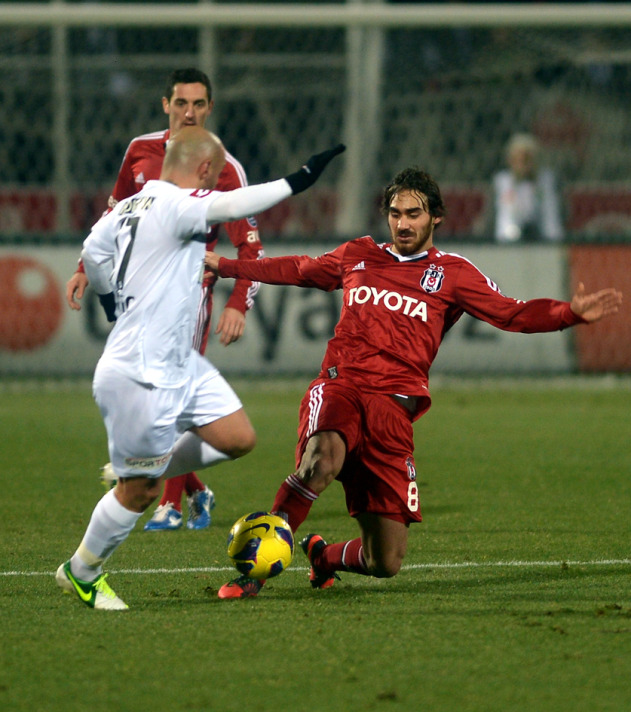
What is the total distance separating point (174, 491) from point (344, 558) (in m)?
1.70

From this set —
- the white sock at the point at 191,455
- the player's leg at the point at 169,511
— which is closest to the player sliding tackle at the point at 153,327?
the white sock at the point at 191,455

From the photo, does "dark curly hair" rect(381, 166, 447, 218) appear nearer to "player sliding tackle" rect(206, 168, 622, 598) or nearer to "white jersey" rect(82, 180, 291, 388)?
"player sliding tackle" rect(206, 168, 622, 598)

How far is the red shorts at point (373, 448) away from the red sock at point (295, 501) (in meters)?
0.17

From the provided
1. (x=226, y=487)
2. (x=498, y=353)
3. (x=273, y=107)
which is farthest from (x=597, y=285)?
(x=226, y=487)

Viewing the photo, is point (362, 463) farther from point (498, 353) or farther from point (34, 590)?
point (498, 353)

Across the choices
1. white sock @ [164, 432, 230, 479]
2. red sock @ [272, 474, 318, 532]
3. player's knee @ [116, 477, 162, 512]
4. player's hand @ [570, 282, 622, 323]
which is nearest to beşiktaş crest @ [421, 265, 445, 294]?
player's hand @ [570, 282, 622, 323]

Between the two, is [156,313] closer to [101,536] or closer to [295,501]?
[101,536]

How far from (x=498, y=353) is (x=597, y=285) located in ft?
3.53

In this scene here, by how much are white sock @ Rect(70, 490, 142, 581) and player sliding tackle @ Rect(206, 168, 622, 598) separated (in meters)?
0.66

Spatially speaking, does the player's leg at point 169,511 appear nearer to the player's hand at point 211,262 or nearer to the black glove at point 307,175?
the player's hand at point 211,262

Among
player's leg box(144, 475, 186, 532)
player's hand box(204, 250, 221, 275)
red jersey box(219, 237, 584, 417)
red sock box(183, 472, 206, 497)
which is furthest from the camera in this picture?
red sock box(183, 472, 206, 497)

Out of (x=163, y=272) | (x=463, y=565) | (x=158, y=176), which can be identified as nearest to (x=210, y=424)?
(x=163, y=272)

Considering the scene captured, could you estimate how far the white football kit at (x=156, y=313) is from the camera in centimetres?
440

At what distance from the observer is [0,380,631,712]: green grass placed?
11.5 ft
